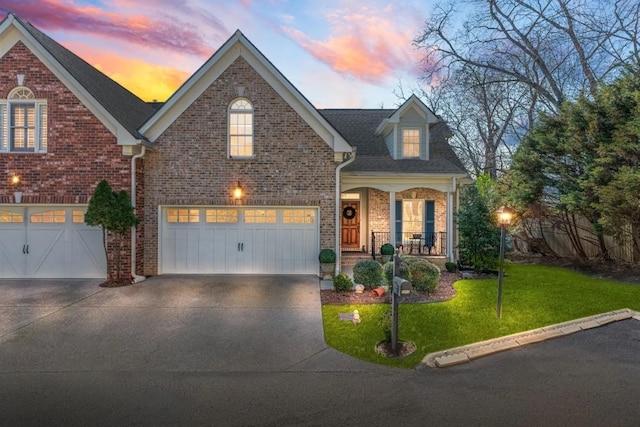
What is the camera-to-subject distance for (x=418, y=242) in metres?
15.1

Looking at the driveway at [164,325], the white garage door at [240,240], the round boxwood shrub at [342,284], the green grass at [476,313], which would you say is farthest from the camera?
the white garage door at [240,240]

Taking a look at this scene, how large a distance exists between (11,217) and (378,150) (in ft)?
41.9

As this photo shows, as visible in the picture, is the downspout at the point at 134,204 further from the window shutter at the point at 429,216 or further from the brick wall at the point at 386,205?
the window shutter at the point at 429,216

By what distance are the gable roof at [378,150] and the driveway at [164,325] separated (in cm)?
543

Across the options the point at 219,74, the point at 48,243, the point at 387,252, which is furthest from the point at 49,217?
the point at 387,252

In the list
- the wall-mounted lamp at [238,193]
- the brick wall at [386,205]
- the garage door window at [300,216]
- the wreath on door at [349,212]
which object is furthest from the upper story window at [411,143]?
the wall-mounted lamp at [238,193]

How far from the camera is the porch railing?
14.5 m

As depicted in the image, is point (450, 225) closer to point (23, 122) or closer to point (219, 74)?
point (219, 74)

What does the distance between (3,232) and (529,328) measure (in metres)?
14.4

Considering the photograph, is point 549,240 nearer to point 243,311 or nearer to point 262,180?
point 262,180

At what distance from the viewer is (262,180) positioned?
11.5 meters

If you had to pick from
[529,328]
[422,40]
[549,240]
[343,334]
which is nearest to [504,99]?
[422,40]

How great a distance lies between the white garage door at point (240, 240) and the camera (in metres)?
11.7

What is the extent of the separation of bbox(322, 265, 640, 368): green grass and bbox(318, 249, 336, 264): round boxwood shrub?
2.56 m
